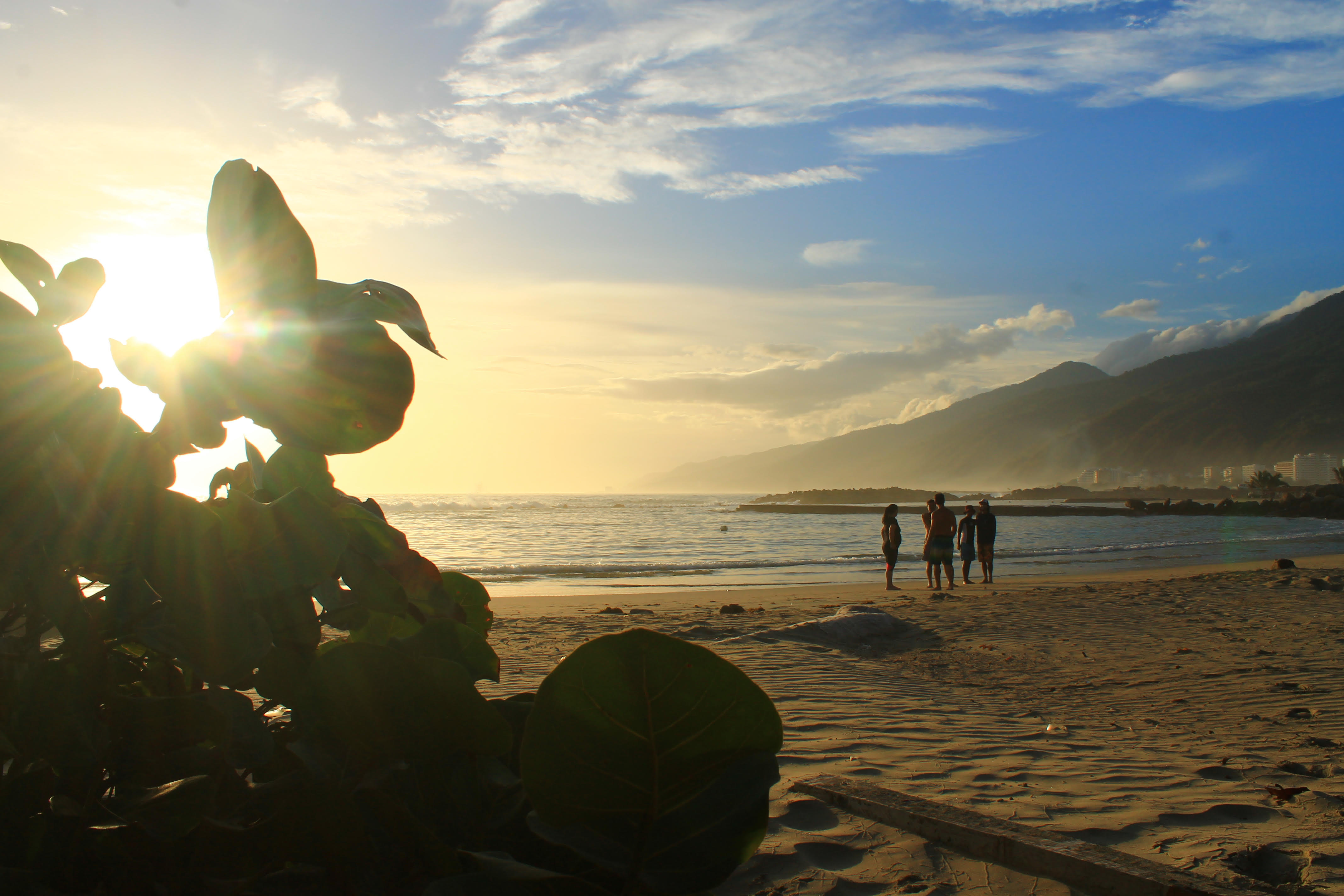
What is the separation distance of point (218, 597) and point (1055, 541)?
31.0 meters

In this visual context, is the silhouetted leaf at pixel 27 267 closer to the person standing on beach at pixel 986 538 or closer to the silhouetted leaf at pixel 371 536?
the silhouetted leaf at pixel 371 536

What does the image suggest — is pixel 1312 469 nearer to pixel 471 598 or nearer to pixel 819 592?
pixel 819 592

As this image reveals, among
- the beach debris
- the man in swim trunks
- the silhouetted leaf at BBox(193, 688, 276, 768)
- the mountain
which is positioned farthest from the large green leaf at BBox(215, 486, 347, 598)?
the mountain

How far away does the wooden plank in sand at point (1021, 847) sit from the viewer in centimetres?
158

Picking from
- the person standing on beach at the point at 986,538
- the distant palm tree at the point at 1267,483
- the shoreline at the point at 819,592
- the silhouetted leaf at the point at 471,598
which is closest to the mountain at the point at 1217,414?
the distant palm tree at the point at 1267,483

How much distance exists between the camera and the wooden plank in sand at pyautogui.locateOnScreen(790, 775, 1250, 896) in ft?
5.17

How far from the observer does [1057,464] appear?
155m

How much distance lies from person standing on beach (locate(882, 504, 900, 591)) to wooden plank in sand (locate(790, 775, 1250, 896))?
12100mm

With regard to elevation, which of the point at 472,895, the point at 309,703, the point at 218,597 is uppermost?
the point at 218,597

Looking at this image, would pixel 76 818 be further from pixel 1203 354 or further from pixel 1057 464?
pixel 1203 354

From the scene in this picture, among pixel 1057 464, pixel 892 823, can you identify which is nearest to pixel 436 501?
pixel 892 823

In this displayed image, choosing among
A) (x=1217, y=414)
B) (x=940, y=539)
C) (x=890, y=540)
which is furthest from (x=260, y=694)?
(x=1217, y=414)

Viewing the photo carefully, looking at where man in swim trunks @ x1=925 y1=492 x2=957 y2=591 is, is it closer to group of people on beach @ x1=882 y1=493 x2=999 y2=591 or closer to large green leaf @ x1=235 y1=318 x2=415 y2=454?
group of people on beach @ x1=882 y1=493 x2=999 y2=591

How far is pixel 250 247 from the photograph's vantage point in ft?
2.19
